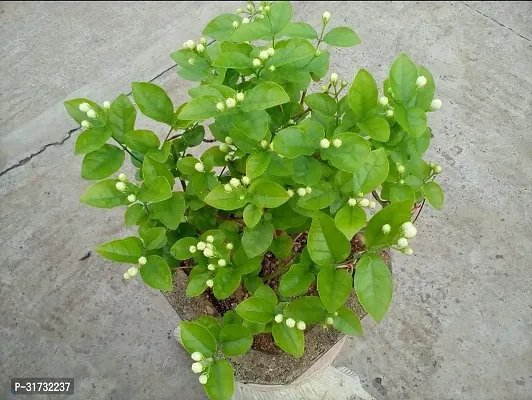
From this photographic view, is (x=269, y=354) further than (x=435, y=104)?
Yes

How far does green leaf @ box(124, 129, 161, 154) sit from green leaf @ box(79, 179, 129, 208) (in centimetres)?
6

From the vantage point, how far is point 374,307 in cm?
68

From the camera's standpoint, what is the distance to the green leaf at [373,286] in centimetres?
68

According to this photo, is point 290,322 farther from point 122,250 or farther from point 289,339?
point 122,250

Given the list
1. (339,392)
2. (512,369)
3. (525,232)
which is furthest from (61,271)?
(525,232)

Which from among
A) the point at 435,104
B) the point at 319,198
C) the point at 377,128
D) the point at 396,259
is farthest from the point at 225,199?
the point at 396,259

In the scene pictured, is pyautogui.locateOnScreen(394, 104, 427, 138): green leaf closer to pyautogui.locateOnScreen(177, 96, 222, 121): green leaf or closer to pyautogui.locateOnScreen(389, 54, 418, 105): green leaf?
pyautogui.locateOnScreen(389, 54, 418, 105): green leaf

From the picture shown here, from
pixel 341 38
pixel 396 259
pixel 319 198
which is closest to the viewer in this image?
pixel 319 198

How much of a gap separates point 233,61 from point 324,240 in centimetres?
29

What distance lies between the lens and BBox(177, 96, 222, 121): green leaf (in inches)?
28.5

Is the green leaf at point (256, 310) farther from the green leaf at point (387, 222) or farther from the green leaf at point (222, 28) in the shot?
the green leaf at point (222, 28)

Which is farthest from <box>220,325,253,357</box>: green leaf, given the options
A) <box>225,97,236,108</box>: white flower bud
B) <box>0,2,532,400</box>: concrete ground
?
<box>0,2,532,400</box>: concrete ground

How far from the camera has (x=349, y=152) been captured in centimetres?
73

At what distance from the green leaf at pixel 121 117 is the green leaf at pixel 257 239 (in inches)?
9.7
